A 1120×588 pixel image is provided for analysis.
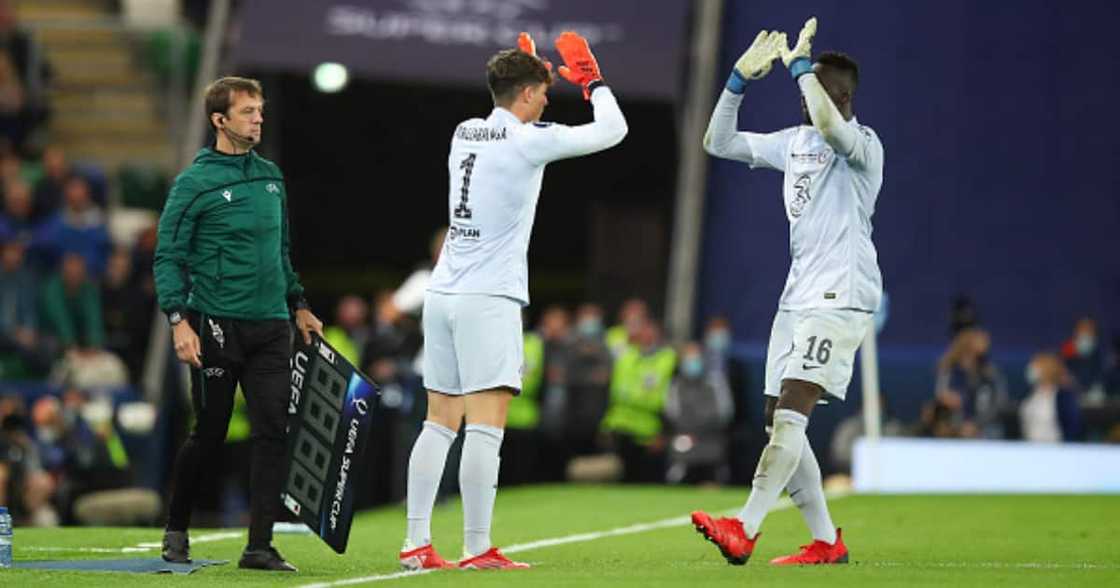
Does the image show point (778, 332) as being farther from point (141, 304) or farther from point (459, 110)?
point (459, 110)

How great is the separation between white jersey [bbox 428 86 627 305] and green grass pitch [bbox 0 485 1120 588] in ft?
4.03

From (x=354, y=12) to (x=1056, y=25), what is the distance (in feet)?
23.9

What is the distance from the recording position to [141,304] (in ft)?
73.0

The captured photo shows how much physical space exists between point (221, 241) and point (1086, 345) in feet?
48.3

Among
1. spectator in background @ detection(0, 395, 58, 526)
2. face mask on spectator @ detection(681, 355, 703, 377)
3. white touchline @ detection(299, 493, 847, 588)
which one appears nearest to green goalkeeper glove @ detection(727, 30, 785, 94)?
white touchline @ detection(299, 493, 847, 588)

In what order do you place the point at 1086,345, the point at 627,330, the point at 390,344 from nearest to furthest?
the point at 390,344, the point at 1086,345, the point at 627,330

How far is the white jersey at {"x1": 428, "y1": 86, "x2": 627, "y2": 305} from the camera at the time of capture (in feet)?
31.4

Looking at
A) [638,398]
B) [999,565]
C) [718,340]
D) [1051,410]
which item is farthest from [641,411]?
[999,565]

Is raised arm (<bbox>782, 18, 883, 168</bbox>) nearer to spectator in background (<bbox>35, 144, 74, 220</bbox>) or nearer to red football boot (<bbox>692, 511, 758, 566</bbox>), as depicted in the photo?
red football boot (<bbox>692, 511, 758, 566</bbox>)

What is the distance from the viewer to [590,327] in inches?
942

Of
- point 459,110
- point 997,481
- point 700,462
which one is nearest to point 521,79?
point 997,481

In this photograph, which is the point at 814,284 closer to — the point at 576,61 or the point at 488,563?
the point at 576,61

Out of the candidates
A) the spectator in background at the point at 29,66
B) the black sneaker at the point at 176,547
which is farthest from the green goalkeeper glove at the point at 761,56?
the spectator in background at the point at 29,66

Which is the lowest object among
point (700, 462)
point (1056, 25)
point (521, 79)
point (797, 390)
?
point (700, 462)
